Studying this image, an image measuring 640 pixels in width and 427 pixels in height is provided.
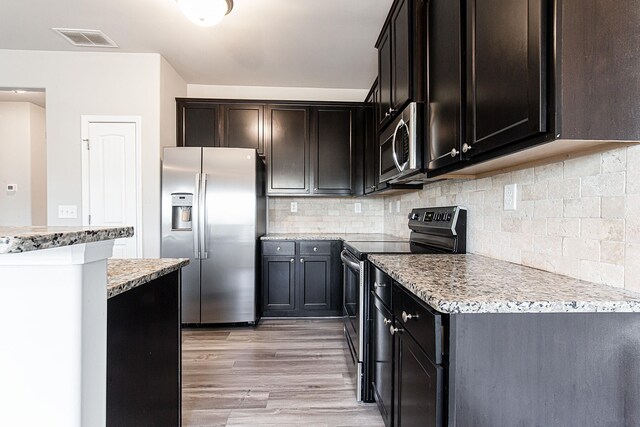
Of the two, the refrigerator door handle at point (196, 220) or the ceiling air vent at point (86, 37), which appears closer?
the ceiling air vent at point (86, 37)

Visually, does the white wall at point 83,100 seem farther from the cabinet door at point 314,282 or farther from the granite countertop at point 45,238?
the granite countertop at point 45,238

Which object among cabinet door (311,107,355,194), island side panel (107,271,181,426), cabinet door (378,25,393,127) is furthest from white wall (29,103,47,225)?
cabinet door (378,25,393,127)

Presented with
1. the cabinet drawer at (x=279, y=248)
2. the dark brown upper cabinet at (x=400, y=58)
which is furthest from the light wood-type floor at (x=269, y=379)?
the dark brown upper cabinet at (x=400, y=58)

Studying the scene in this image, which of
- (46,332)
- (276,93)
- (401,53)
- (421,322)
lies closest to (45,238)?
(46,332)

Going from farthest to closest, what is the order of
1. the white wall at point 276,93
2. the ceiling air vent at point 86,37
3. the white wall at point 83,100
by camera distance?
1. the white wall at point 276,93
2. the white wall at point 83,100
3. the ceiling air vent at point 86,37

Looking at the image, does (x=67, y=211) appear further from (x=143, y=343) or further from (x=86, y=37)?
(x=143, y=343)

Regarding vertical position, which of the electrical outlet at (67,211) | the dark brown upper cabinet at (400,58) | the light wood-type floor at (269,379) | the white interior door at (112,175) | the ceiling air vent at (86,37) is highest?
the ceiling air vent at (86,37)

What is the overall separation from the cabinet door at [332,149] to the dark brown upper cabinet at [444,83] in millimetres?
2038

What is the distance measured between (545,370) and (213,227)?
9.16 ft

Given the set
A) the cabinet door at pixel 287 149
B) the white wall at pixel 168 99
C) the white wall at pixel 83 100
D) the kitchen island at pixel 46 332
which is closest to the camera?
the kitchen island at pixel 46 332

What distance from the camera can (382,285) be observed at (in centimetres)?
163

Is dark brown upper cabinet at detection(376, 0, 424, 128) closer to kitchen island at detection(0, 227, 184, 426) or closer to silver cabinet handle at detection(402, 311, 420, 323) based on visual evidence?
silver cabinet handle at detection(402, 311, 420, 323)

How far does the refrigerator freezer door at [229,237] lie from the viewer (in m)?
3.13

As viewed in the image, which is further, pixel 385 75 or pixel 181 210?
pixel 181 210
